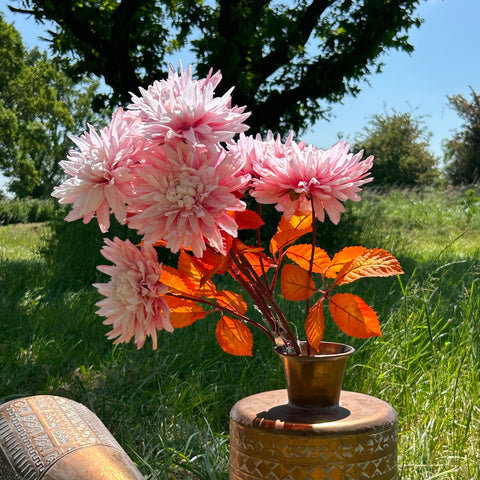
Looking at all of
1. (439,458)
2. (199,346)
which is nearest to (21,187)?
(199,346)

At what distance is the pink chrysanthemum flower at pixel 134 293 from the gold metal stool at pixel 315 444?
32cm

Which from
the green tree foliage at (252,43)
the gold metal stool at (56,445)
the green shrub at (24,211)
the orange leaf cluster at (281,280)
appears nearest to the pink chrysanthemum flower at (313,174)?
the orange leaf cluster at (281,280)

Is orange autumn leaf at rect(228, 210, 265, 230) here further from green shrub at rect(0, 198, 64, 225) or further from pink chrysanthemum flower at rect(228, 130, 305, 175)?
green shrub at rect(0, 198, 64, 225)

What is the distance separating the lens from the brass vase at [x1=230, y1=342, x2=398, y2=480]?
1193mm

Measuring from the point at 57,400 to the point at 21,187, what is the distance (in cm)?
2461

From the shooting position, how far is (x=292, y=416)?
126 centimetres

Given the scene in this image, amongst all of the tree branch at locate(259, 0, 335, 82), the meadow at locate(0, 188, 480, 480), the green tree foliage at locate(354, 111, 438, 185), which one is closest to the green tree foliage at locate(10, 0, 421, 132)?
the tree branch at locate(259, 0, 335, 82)

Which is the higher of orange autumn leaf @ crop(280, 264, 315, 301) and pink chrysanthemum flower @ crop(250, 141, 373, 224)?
pink chrysanthemum flower @ crop(250, 141, 373, 224)

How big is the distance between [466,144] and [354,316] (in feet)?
80.7

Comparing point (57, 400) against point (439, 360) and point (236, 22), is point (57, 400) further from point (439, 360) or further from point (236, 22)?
point (236, 22)

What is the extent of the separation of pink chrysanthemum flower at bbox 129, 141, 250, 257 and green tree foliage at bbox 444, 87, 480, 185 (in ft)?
76.9

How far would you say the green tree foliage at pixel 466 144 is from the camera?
22922mm

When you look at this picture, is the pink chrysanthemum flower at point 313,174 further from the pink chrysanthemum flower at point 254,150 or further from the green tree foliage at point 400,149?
the green tree foliage at point 400,149

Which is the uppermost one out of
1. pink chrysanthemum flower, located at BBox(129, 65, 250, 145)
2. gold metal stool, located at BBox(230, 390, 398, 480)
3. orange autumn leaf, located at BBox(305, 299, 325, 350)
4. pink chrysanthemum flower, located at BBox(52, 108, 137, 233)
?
pink chrysanthemum flower, located at BBox(129, 65, 250, 145)
